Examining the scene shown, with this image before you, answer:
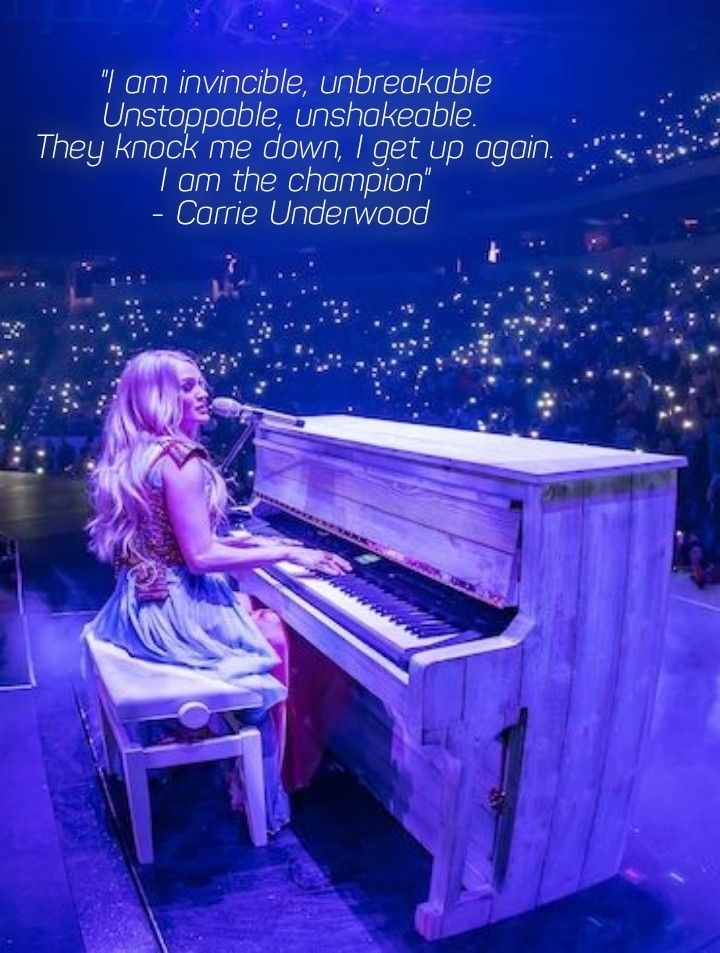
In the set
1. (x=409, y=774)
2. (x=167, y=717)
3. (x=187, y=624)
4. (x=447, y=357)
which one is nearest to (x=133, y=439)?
(x=187, y=624)

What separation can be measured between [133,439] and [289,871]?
157 cm

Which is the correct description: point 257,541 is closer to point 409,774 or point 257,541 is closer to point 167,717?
point 167,717

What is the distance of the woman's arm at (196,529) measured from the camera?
265 centimetres

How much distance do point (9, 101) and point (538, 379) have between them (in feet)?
25.3

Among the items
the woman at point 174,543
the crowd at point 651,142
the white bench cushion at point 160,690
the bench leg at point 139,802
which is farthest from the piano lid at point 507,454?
the crowd at point 651,142

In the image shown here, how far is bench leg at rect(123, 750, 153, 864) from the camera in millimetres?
2553

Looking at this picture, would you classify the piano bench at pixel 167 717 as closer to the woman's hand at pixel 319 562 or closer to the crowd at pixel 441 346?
the woman's hand at pixel 319 562

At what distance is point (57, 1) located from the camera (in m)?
7.37

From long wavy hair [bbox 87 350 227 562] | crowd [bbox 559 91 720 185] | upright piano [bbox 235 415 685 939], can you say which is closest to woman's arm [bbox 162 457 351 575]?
long wavy hair [bbox 87 350 227 562]

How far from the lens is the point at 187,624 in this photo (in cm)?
279

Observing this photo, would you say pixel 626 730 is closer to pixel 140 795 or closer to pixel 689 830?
pixel 689 830

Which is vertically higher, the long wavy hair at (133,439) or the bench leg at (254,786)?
the long wavy hair at (133,439)

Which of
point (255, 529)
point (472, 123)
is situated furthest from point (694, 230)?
point (255, 529)

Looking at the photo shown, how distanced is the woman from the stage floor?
300 mm
